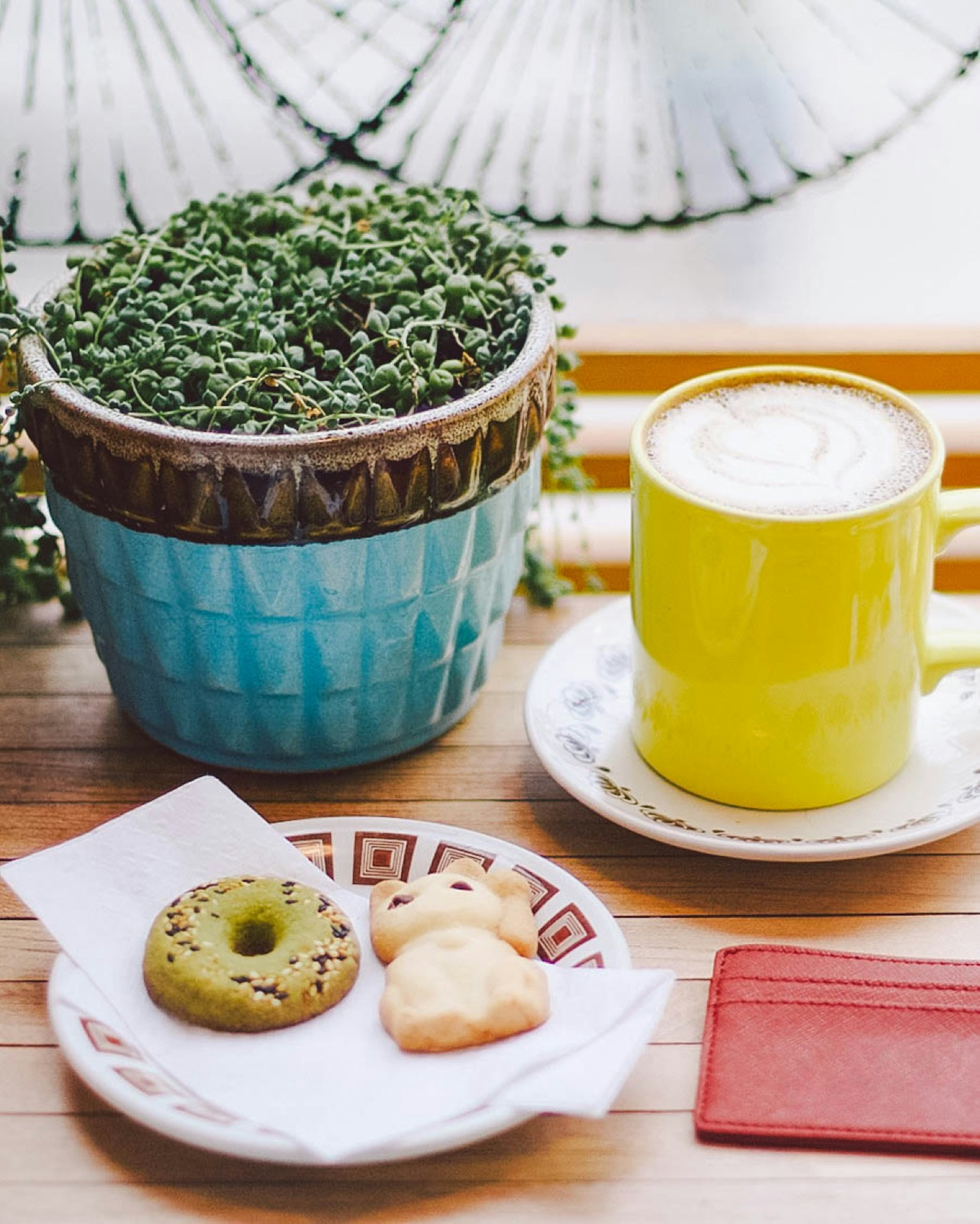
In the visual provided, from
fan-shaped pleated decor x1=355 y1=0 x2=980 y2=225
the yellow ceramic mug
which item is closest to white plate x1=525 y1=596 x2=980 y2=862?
the yellow ceramic mug

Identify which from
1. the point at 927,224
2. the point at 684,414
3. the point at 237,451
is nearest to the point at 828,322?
the point at 927,224

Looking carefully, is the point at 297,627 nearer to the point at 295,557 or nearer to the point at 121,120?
the point at 295,557

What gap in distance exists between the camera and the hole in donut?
2.27ft

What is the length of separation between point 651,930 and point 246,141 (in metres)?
0.82

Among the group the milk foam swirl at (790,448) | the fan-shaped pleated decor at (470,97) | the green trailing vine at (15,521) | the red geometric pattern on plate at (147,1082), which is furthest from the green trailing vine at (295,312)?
the red geometric pattern on plate at (147,1082)

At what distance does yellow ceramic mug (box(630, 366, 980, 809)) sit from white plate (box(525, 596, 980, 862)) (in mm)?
14

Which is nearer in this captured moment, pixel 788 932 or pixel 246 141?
pixel 788 932

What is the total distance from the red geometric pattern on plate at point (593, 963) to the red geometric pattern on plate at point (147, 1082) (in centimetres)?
20

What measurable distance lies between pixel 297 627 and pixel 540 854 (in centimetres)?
20

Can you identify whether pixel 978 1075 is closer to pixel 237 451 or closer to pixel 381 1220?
pixel 381 1220

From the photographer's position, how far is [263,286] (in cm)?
85

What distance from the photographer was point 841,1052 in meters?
0.65

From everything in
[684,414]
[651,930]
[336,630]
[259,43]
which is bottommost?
[651,930]

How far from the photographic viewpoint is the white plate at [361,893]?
582 millimetres
